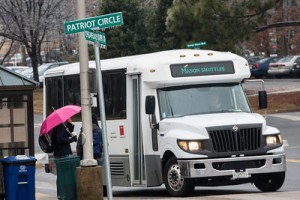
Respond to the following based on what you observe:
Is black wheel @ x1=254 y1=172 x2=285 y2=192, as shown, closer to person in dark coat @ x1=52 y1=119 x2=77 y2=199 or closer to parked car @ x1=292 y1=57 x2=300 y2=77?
person in dark coat @ x1=52 y1=119 x2=77 y2=199

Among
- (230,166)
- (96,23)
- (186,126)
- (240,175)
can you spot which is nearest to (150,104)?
(186,126)

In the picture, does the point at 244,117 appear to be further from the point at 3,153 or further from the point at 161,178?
the point at 3,153

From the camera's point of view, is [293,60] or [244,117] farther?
[293,60]

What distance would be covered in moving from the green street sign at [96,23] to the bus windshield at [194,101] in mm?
4504

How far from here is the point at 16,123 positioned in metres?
16.0

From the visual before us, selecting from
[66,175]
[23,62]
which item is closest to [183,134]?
[66,175]

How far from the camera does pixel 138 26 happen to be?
54.0 metres

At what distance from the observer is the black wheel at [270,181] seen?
17422 millimetres

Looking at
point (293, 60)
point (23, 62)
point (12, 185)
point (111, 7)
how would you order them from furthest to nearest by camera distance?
point (23, 62) → point (293, 60) → point (111, 7) → point (12, 185)

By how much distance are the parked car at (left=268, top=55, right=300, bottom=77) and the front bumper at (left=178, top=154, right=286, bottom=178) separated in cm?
4339

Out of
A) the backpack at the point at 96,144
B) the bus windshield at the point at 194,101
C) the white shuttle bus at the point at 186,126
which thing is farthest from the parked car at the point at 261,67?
the backpack at the point at 96,144

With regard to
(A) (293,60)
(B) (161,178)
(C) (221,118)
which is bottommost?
(B) (161,178)

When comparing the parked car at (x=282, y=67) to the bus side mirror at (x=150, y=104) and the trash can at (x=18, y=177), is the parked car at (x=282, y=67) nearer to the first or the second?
the bus side mirror at (x=150, y=104)

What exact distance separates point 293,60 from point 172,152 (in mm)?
43844
